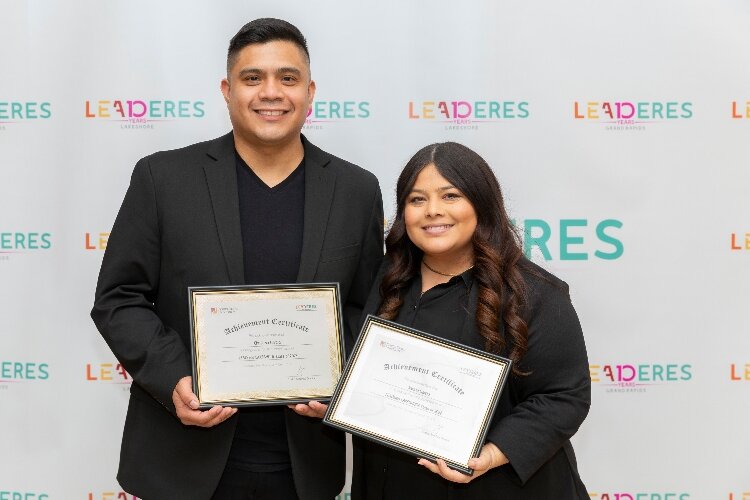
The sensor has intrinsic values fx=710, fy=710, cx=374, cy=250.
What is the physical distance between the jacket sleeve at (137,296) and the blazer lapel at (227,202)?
157 millimetres

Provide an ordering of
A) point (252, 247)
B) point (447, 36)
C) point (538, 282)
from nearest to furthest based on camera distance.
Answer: point (538, 282)
point (252, 247)
point (447, 36)

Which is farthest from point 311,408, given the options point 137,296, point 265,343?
point 137,296

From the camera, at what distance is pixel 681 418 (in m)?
2.86

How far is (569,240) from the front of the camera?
2.81 metres

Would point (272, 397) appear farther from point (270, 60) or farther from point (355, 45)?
point (355, 45)

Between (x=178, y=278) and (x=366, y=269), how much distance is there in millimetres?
516

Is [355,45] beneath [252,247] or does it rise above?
above

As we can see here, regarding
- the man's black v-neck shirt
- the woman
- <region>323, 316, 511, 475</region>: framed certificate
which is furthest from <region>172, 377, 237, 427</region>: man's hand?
the woman

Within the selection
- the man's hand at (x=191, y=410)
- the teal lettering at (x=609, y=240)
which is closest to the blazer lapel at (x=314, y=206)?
the man's hand at (x=191, y=410)

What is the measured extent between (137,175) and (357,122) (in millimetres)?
1083

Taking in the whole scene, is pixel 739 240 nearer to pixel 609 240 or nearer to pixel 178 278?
pixel 609 240

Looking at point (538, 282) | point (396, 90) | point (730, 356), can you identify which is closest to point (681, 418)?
point (730, 356)

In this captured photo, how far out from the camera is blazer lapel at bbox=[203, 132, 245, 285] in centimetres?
182

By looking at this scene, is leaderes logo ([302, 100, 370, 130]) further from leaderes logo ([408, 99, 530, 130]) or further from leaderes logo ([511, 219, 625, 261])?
leaderes logo ([511, 219, 625, 261])
